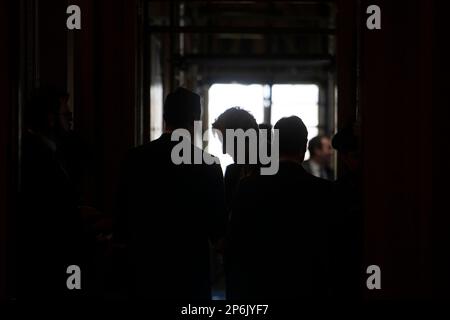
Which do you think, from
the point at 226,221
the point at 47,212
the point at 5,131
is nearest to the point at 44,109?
the point at 47,212

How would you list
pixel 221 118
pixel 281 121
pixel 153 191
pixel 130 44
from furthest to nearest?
1. pixel 130 44
2. pixel 221 118
3. pixel 153 191
4. pixel 281 121

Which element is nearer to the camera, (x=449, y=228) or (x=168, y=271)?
(x=449, y=228)

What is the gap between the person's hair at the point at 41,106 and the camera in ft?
7.50

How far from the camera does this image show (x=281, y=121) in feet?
7.18

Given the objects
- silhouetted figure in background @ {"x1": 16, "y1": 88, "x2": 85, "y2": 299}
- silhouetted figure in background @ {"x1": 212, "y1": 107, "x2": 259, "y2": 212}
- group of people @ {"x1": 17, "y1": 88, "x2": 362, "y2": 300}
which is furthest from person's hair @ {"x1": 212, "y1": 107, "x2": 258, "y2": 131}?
silhouetted figure in background @ {"x1": 16, "y1": 88, "x2": 85, "y2": 299}

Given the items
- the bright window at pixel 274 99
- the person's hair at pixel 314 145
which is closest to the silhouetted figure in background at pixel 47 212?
the person's hair at pixel 314 145

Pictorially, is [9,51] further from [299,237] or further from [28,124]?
[299,237]

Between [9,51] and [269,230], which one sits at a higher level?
[9,51]

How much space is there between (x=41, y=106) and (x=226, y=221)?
725 millimetres

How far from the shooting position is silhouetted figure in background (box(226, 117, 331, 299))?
2.08 metres

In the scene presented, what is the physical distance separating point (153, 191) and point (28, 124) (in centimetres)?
49

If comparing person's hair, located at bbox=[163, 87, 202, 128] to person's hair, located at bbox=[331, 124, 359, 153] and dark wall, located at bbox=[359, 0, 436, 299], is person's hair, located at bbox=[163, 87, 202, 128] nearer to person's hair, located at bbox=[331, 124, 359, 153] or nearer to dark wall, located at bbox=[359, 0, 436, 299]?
dark wall, located at bbox=[359, 0, 436, 299]
